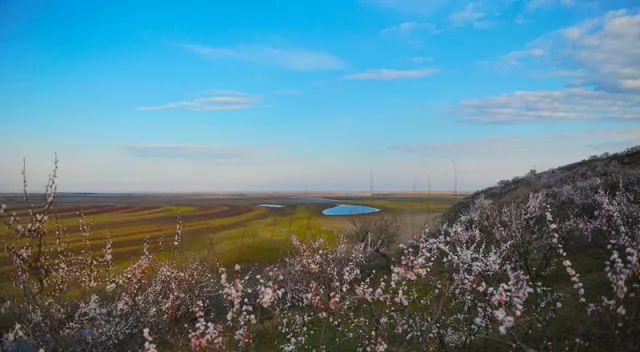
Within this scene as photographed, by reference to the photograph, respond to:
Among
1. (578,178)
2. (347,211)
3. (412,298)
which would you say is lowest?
(347,211)

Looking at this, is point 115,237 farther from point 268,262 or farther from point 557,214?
point 557,214

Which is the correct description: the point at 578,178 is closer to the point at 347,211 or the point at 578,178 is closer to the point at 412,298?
the point at 412,298

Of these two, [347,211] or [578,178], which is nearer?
[578,178]

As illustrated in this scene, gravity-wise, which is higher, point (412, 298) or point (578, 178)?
point (578, 178)

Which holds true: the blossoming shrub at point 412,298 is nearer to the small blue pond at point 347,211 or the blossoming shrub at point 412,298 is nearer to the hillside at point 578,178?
the hillside at point 578,178

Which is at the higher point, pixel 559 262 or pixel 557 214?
pixel 557 214

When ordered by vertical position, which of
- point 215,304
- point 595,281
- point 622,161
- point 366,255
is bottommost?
point 215,304

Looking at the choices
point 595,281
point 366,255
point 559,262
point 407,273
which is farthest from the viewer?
point 366,255

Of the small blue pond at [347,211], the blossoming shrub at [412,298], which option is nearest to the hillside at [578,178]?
the blossoming shrub at [412,298]

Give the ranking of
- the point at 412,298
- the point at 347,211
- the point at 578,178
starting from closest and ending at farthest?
the point at 412,298, the point at 578,178, the point at 347,211

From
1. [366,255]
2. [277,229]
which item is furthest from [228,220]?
[366,255]

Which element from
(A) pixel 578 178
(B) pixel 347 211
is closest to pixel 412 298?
(A) pixel 578 178
